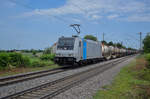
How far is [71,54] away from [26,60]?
5409 mm

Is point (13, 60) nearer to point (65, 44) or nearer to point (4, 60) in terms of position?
point (4, 60)

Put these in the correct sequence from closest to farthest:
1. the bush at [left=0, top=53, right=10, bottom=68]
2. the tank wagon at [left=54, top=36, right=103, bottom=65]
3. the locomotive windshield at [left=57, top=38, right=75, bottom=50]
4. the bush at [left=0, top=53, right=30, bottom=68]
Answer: the bush at [left=0, top=53, right=10, bottom=68], the bush at [left=0, top=53, right=30, bottom=68], the tank wagon at [left=54, top=36, right=103, bottom=65], the locomotive windshield at [left=57, top=38, right=75, bottom=50]

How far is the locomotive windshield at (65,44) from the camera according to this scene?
62.2 ft

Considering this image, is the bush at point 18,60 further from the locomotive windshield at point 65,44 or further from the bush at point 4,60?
the locomotive windshield at point 65,44

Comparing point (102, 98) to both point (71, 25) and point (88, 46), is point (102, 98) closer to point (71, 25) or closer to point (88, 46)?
point (88, 46)

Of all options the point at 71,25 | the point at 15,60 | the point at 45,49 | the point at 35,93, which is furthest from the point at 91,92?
the point at 45,49

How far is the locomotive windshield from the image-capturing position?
18969 millimetres

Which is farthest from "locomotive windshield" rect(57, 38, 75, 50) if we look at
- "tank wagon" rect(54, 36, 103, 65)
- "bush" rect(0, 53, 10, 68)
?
"bush" rect(0, 53, 10, 68)

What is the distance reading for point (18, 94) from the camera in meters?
7.75

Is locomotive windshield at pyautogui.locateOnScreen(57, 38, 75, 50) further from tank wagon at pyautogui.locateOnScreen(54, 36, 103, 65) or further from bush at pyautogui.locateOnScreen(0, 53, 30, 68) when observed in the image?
bush at pyautogui.locateOnScreen(0, 53, 30, 68)

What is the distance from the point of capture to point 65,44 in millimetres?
19312

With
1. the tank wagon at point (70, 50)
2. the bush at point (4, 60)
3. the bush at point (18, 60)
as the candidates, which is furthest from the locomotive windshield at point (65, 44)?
the bush at point (4, 60)

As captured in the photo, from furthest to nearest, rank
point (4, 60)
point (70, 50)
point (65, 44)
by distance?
point (65, 44) < point (70, 50) < point (4, 60)

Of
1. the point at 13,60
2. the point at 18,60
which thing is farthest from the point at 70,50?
the point at 13,60
